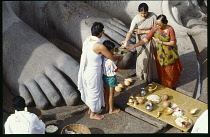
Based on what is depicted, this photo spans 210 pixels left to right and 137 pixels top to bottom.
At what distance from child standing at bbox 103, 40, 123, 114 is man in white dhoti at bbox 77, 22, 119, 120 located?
0.06 m

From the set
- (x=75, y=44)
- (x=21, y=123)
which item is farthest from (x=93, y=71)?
(x=75, y=44)

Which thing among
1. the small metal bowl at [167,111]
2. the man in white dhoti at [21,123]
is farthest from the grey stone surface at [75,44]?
the man in white dhoti at [21,123]

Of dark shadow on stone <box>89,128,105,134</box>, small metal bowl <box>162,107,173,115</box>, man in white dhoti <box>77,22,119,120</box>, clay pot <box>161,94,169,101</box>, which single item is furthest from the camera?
clay pot <box>161,94,169,101</box>

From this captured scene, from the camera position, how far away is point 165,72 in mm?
4438

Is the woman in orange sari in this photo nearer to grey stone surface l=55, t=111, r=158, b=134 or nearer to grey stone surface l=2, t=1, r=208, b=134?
grey stone surface l=2, t=1, r=208, b=134

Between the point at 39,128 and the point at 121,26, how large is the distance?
2.18 meters

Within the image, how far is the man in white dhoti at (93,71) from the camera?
144 inches

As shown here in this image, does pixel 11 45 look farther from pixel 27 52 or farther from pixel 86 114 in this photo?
pixel 86 114

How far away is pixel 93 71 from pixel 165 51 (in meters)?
1.01

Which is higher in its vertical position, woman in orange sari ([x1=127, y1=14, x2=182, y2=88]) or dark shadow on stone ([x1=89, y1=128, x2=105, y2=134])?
woman in orange sari ([x1=127, y1=14, x2=182, y2=88])

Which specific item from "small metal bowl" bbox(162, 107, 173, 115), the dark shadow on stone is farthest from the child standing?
"small metal bowl" bbox(162, 107, 173, 115)

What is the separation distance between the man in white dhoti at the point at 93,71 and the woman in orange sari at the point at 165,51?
1.92ft

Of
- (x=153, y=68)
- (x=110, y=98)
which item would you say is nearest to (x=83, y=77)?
(x=110, y=98)

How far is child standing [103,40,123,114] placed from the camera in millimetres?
3717
